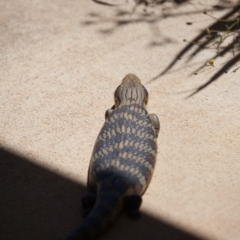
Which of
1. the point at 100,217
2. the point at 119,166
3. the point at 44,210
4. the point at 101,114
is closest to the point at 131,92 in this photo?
the point at 101,114

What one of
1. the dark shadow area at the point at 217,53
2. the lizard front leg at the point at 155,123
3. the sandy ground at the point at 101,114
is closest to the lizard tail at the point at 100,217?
the sandy ground at the point at 101,114

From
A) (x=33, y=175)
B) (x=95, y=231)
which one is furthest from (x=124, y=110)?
(x=95, y=231)

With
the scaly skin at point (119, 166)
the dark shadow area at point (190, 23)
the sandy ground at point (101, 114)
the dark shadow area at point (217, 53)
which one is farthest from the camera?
the dark shadow area at point (190, 23)

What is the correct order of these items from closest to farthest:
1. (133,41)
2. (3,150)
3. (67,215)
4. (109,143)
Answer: (67,215), (109,143), (3,150), (133,41)

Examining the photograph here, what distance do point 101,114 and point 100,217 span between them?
1.77 m

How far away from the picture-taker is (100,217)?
480 centimetres

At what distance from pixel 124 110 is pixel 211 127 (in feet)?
2.79

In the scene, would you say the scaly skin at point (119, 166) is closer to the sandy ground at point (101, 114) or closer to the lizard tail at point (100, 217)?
the lizard tail at point (100, 217)

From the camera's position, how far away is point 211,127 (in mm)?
6176

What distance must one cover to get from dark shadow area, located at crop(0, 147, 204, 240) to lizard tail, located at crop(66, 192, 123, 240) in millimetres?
99

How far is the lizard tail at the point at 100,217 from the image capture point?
185 inches

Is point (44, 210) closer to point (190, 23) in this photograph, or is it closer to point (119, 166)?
point (119, 166)

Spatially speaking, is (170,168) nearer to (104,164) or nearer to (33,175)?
(104,164)

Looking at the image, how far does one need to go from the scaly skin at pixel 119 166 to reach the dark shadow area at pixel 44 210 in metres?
0.12
